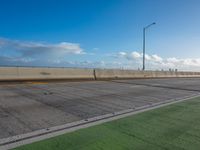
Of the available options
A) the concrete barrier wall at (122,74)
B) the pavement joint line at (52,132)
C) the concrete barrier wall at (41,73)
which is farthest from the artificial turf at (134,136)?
the concrete barrier wall at (122,74)

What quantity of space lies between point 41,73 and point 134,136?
12866 mm

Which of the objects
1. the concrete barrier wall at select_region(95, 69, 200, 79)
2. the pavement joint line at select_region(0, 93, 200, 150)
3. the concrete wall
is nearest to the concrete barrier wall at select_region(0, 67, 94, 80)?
the concrete wall

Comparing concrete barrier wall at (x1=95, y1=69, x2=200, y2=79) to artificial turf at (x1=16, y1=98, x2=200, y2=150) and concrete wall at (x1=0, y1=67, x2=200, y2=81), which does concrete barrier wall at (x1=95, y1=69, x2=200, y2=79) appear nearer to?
concrete wall at (x1=0, y1=67, x2=200, y2=81)

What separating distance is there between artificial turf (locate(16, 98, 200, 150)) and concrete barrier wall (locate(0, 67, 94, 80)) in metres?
11.2

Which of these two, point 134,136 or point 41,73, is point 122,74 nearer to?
point 41,73

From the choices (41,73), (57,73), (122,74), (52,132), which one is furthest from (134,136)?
(122,74)

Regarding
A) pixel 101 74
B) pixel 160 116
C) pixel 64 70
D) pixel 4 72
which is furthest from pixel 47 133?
pixel 101 74

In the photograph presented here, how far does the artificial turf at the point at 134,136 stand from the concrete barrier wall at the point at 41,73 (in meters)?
11.2

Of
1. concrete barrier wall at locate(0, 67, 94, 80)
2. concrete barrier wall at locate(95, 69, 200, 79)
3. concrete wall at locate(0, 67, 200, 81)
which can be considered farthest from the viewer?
concrete barrier wall at locate(95, 69, 200, 79)

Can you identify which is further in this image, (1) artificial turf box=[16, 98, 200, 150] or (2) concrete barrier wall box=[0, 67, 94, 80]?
(2) concrete barrier wall box=[0, 67, 94, 80]

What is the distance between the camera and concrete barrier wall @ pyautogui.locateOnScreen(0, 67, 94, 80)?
42.4 feet

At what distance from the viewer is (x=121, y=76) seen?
2309cm

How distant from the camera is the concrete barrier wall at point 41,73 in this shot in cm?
1291

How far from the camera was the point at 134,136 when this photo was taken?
143 inches
